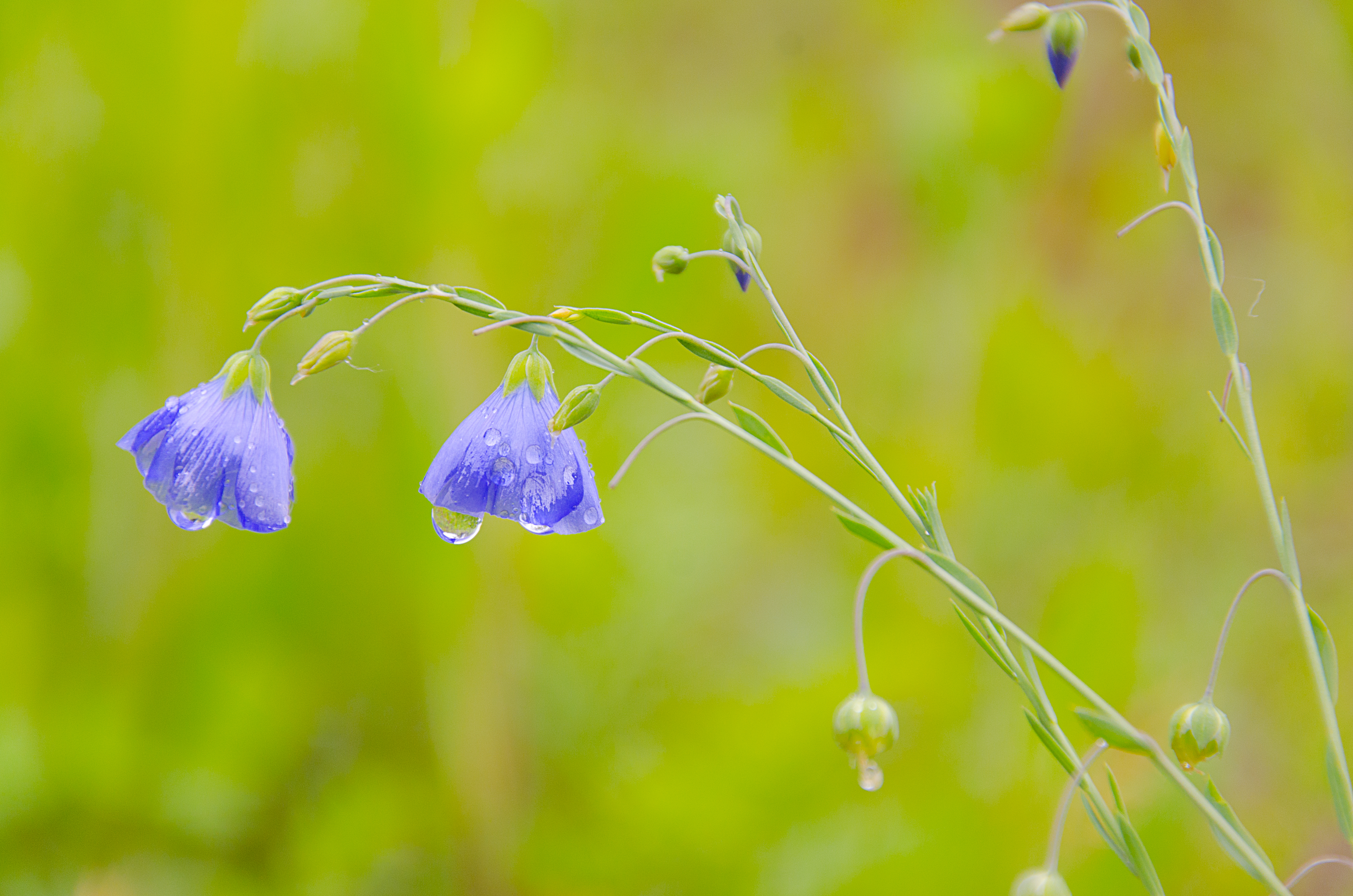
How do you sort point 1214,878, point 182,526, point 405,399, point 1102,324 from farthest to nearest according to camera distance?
1. point 405,399
2. point 1102,324
3. point 1214,878
4. point 182,526

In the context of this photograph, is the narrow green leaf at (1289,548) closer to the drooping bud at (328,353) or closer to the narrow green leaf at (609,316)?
the narrow green leaf at (609,316)

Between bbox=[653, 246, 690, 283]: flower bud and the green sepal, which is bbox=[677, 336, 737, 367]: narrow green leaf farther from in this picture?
the green sepal

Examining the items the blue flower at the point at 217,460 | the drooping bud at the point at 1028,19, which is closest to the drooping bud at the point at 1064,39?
the drooping bud at the point at 1028,19

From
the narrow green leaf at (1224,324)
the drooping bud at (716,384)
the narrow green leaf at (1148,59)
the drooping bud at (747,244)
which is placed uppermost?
the drooping bud at (747,244)

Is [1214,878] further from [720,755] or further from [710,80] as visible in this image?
[710,80]

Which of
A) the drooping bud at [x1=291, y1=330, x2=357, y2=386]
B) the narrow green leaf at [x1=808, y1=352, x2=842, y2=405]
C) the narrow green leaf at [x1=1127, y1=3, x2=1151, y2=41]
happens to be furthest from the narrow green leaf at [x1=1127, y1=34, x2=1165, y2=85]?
the drooping bud at [x1=291, y1=330, x2=357, y2=386]

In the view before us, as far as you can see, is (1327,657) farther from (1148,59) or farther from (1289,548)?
(1148,59)

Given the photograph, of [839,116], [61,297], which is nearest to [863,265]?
[839,116]
